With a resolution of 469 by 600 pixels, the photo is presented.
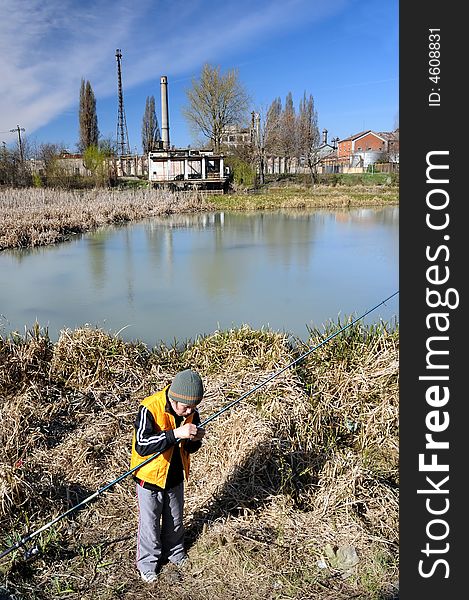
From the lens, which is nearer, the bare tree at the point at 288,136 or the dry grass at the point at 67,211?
the dry grass at the point at 67,211

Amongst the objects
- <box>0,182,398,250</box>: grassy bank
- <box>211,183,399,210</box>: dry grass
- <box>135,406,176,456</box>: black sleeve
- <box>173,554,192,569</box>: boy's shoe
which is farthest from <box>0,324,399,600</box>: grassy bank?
<box>211,183,399,210</box>: dry grass

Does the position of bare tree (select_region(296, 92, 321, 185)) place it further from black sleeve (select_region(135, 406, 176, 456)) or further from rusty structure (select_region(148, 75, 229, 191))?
black sleeve (select_region(135, 406, 176, 456))

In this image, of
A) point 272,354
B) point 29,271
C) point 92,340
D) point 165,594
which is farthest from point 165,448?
point 29,271

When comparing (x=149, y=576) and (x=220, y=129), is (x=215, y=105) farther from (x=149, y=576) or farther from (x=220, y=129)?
(x=149, y=576)

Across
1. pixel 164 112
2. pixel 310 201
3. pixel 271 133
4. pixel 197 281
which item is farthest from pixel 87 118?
pixel 197 281

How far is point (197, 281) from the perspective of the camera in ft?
24.2

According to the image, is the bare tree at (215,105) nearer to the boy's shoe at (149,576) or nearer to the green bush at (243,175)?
the green bush at (243,175)

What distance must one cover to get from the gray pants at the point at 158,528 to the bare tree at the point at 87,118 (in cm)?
3942

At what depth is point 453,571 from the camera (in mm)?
1562

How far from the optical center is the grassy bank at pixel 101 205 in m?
11.6

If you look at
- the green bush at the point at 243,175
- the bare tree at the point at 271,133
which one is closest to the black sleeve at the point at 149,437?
the green bush at the point at 243,175

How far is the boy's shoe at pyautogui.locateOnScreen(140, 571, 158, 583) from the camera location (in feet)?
6.91

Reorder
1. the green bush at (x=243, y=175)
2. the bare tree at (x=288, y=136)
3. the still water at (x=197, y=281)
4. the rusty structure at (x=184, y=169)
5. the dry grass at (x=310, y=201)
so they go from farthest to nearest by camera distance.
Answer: the bare tree at (x=288, y=136), the green bush at (x=243, y=175), the rusty structure at (x=184, y=169), the dry grass at (x=310, y=201), the still water at (x=197, y=281)

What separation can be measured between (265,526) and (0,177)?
2475 centimetres
